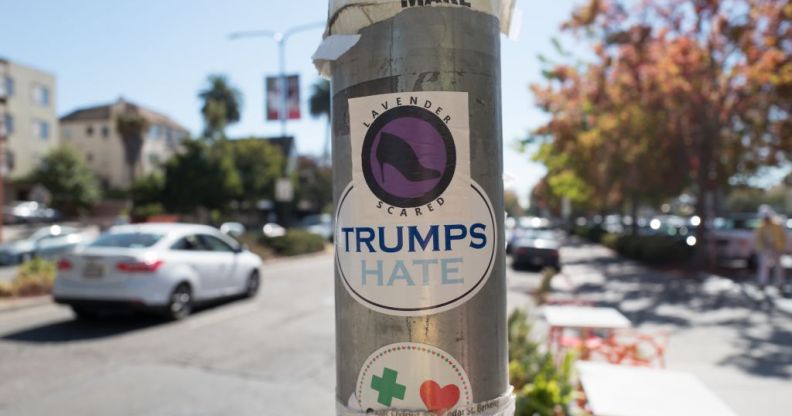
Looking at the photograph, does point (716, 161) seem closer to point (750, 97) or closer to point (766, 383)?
point (750, 97)

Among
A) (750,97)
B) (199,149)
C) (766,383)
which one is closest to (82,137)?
(199,149)

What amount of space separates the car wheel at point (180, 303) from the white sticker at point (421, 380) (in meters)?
7.66

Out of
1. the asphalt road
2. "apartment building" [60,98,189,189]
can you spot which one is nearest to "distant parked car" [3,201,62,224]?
"apartment building" [60,98,189,189]

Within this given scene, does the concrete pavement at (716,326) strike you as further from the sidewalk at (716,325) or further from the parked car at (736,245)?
the parked car at (736,245)

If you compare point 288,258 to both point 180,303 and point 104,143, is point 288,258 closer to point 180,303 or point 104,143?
point 180,303

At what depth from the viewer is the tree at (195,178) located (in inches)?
1309

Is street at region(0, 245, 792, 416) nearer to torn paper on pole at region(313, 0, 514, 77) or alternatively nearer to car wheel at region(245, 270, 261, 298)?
car wheel at region(245, 270, 261, 298)

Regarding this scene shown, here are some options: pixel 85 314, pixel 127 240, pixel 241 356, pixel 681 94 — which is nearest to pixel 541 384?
pixel 241 356

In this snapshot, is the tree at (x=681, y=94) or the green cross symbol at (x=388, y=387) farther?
the tree at (x=681, y=94)

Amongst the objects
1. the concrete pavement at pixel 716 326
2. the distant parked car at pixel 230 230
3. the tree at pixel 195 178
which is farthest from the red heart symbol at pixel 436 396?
the tree at pixel 195 178

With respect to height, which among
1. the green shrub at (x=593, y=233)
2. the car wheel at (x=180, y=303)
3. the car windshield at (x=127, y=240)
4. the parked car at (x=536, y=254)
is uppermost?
the car windshield at (x=127, y=240)

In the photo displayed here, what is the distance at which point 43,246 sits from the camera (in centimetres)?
1916

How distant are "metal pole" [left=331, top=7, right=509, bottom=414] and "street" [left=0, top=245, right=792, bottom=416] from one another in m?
3.41

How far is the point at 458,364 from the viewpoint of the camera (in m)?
1.96
